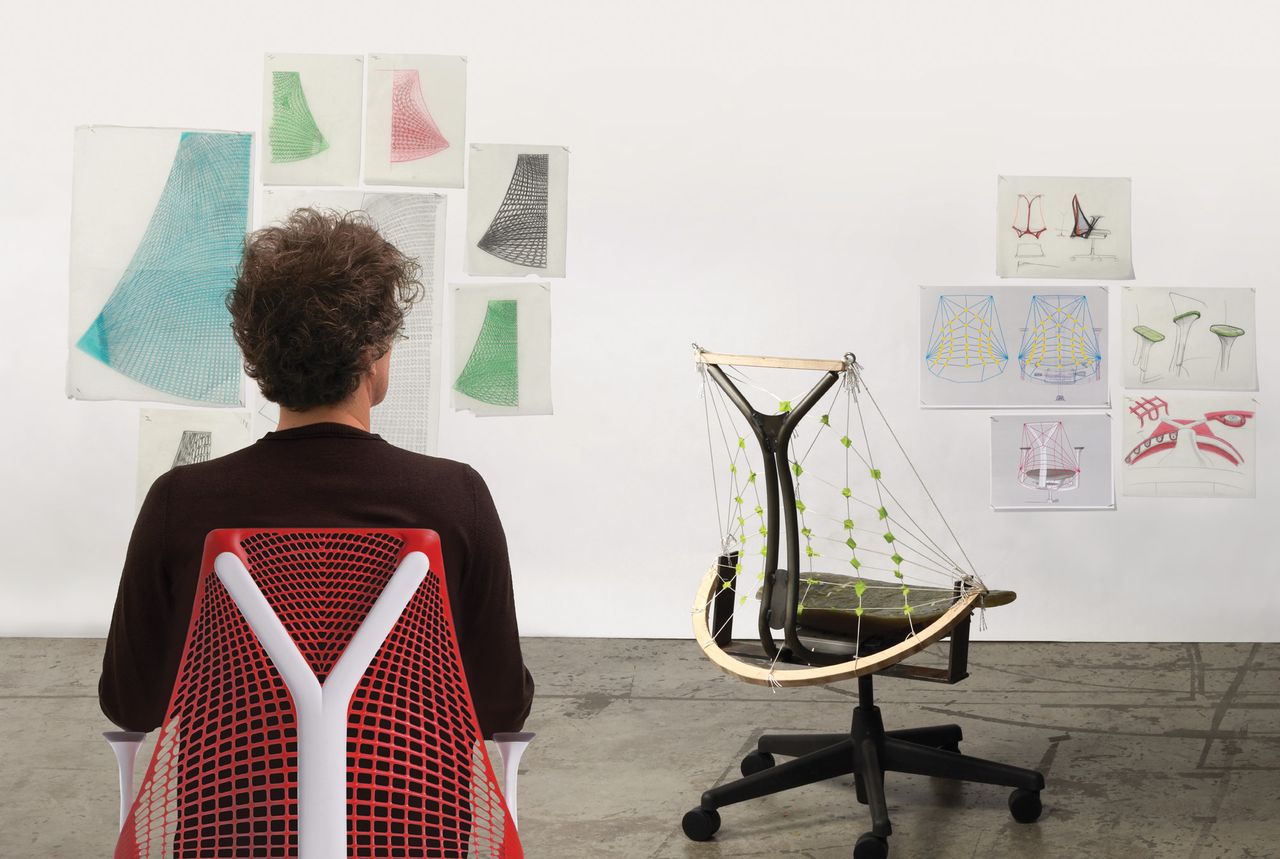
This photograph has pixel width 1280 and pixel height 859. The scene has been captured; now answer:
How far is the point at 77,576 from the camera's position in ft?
15.1

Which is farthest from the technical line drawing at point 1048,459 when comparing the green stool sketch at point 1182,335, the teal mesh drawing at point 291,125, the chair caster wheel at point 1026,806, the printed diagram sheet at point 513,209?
the teal mesh drawing at point 291,125

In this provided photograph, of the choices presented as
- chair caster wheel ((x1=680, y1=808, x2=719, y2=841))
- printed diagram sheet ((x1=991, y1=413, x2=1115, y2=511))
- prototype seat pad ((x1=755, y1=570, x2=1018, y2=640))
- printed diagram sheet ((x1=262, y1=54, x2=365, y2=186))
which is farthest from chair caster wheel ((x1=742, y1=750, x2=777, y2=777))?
printed diagram sheet ((x1=262, y1=54, x2=365, y2=186))

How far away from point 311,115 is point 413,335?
82 centimetres

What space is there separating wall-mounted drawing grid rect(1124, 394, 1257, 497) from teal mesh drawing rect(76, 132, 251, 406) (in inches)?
120

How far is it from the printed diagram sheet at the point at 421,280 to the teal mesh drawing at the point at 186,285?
0.50ft

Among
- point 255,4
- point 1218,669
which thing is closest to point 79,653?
point 255,4

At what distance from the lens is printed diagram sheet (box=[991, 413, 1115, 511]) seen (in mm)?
4484

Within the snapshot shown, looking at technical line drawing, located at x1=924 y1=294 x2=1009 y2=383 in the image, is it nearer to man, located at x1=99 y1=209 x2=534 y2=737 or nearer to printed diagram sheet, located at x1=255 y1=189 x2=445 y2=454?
printed diagram sheet, located at x1=255 y1=189 x2=445 y2=454

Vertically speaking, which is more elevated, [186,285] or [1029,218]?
[1029,218]

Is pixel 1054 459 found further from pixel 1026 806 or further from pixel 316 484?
pixel 316 484

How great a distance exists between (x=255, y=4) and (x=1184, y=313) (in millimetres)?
3279

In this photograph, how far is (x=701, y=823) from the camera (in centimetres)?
274

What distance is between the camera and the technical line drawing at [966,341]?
4.47m

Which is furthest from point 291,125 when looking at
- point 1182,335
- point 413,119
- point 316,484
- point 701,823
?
point 316,484
